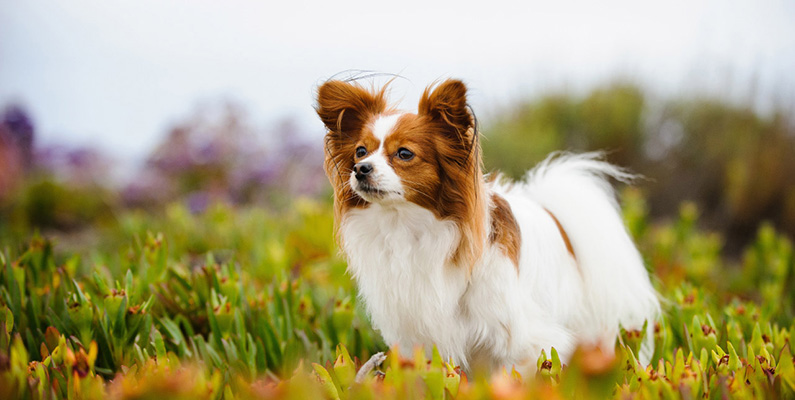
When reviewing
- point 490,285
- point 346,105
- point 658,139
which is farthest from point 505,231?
point 658,139

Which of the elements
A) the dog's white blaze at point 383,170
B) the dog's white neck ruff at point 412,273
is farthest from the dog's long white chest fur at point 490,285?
the dog's white blaze at point 383,170

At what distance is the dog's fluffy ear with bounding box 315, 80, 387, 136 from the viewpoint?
8.70ft

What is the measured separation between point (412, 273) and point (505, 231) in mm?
450

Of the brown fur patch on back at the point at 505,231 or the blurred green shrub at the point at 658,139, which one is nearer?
the brown fur patch on back at the point at 505,231

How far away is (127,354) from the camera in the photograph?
249 cm

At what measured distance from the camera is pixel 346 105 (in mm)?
2652

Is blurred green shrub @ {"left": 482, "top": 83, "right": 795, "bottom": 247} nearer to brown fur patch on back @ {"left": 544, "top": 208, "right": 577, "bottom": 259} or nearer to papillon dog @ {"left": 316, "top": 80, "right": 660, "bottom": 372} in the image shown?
brown fur patch on back @ {"left": 544, "top": 208, "right": 577, "bottom": 259}

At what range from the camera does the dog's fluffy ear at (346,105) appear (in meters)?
2.65

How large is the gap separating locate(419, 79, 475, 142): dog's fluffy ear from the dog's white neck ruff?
374 millimetres

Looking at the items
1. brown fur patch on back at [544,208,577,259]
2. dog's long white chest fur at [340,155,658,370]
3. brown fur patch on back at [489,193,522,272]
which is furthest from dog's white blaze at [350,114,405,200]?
brown fur patch on back at [544,208,577,259]

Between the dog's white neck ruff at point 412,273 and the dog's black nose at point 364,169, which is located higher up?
the dog's black nose at point 364,169

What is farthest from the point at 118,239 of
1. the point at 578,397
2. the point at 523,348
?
the point at 578,397

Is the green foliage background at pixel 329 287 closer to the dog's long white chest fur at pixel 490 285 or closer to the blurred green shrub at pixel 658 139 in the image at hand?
the blurred green shrub at pixel 658 139

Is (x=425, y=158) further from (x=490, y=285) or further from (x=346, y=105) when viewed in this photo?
(x=490, y=285)
